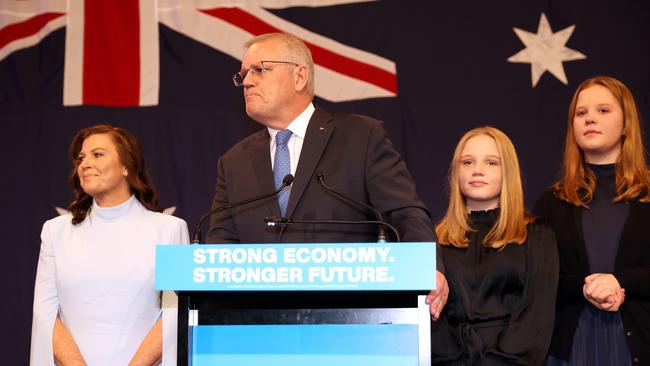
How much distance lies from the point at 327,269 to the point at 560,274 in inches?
55.1

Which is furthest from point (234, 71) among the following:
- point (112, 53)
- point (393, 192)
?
point (393, 192)

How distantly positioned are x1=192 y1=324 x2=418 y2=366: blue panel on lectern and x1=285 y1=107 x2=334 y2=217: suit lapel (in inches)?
21.7

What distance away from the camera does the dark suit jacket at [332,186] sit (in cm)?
260

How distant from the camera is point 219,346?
2098 mm

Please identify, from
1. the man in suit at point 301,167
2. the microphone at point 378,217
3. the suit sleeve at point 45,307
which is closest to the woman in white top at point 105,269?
the suit sleeve at point 45,307

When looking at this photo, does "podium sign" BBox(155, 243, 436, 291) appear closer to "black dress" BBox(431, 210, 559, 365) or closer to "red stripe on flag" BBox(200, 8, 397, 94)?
"black dress" BBox(431, 210, 559, 365)

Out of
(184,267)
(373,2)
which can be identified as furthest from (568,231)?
(373,2)

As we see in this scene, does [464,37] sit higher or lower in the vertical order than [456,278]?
higher

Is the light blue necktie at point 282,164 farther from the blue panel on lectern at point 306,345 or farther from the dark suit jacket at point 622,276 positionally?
the dark suit jacket at point 622,276

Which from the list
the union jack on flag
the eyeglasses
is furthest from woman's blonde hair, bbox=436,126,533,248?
the union jack on flag

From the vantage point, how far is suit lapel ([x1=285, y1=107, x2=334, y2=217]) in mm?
2594

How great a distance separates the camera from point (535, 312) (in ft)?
8.87

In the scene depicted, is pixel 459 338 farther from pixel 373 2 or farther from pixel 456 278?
pixel 373 2

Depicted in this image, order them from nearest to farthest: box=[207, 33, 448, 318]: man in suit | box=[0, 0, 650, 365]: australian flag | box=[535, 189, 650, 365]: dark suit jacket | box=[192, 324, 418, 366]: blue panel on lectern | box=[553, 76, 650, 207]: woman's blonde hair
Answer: box=[192, 324, 418, 366]: blue panel on lectern → box=[207, 33, 448, 318]: man in suit → box=[535, 189, 650, 365]: dark suit jacket → box=[553, 76, 650, 207]: woman's blonde hair → box=[0, 0, 650, 365]: australian flag
